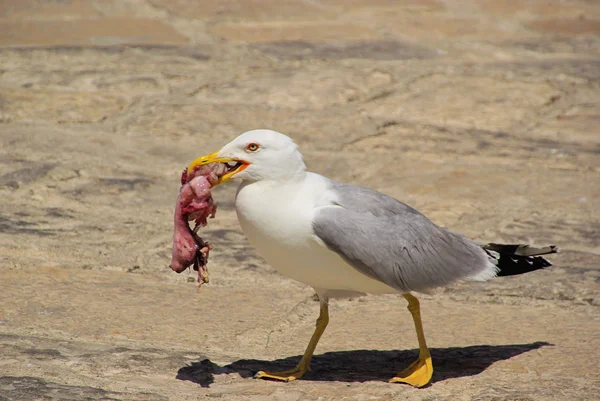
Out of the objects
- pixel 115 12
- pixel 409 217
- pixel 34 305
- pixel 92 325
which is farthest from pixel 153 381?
pixel 115 12

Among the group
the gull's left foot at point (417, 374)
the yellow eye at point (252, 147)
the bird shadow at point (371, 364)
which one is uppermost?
the yellow eye at point (252, 147)

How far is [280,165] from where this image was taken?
11.3 feet

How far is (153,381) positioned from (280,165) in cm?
91

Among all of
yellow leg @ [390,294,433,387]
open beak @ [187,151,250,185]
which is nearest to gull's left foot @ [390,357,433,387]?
yellow leg @ [390,294,433,387]

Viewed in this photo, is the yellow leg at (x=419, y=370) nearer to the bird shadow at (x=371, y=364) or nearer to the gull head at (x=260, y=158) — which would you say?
the bird shadow at (x=371, y=364)

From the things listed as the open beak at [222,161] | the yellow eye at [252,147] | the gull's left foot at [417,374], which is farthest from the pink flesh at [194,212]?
the gull's left foot at [417,374]

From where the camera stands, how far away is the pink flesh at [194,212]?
3.49 m

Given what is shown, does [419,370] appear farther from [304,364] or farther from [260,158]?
[260,158]

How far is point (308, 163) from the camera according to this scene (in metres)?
6.00

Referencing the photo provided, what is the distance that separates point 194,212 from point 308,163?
255 centimetres

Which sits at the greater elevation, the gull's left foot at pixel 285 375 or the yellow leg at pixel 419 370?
the yellow leg at pixel 419 370

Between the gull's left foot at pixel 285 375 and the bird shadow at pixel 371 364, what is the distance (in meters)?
0.03

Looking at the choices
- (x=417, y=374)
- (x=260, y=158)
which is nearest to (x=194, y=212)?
(x=260, y=158)

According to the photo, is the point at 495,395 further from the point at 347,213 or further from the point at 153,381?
the point at 153,381
